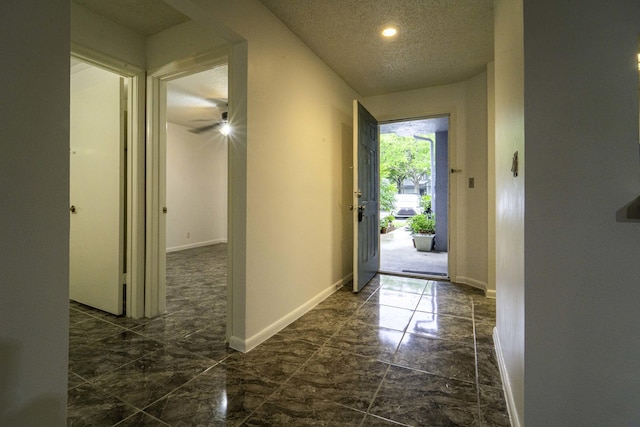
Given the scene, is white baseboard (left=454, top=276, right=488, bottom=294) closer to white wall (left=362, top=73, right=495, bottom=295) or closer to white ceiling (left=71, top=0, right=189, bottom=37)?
white wall (left=362, top=73, right=495, bottom=295)

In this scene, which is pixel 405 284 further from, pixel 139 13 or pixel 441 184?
pixel 139 13

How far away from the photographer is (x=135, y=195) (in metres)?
2.31

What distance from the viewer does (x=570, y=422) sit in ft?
3.15

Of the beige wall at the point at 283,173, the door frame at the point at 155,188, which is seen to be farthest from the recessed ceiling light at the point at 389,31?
the door frame at the point at 155,188

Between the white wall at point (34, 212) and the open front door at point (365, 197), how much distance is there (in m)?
2.34

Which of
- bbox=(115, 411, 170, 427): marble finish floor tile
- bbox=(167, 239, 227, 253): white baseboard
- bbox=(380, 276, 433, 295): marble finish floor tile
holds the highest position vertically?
bbox=(167, 239, 227, 253): white baseboard

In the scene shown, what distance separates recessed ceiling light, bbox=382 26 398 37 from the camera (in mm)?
2255

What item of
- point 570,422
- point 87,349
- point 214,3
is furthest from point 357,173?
point 87,349

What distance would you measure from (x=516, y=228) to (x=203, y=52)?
2.24 meters

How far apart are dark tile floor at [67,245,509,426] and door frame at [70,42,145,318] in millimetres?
266

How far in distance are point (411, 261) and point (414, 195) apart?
30.3 ft

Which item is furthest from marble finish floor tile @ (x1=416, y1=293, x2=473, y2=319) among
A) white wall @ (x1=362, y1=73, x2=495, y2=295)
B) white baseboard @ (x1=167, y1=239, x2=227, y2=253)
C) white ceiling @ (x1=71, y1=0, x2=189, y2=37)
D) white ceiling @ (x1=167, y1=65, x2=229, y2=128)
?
white baseboard @ (x1=167, y1=239, x2=227, y2=253)

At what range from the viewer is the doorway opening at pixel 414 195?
4.55 m

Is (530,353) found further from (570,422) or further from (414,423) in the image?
(414,423)
